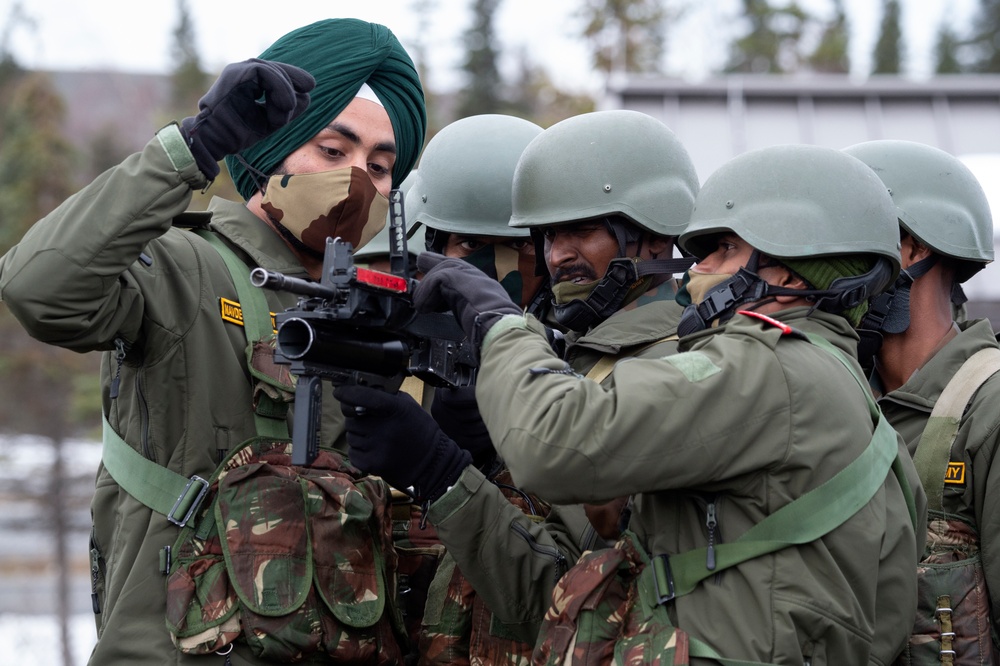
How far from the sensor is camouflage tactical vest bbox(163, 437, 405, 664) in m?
3.67

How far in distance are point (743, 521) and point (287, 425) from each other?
5.24ft

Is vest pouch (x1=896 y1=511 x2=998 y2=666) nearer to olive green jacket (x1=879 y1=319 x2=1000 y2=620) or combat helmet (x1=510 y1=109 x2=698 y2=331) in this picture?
olive green jacket (x1=879 y1=319 x2=1000 y2=620)

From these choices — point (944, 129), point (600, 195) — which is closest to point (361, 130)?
point (600, 195)

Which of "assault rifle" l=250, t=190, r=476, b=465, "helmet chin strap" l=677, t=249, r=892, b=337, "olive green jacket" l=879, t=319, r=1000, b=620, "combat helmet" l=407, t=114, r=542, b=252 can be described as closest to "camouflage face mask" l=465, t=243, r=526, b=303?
"combat helmet" l=407, t=114, r=542, b=252

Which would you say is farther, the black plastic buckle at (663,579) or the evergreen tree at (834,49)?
the evergreen tree at (834,49)

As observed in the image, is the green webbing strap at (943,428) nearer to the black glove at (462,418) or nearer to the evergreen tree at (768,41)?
the black glove at (462,418)

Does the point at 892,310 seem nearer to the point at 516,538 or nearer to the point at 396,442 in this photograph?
the point at 516,538

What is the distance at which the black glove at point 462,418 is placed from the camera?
14.6 ft

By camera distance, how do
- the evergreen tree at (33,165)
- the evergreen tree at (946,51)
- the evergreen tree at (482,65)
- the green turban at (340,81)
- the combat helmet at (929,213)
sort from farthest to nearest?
the evergreen tree at (946,51)
the evergreen tree at (482,65)
the evergreen tree at (33,165)
the combat helmet at (929,213)
the green turban at (340,81)

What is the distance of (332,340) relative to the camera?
3.59 meters

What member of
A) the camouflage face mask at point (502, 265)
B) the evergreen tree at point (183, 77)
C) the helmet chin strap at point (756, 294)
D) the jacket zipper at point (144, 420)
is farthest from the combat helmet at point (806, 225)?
the evergreen tree at point (183, 77)

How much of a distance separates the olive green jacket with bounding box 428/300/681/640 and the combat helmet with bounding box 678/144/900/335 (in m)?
0.38

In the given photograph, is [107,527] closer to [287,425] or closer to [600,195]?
[287,425]

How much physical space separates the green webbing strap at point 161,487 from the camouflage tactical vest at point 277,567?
5 cm
